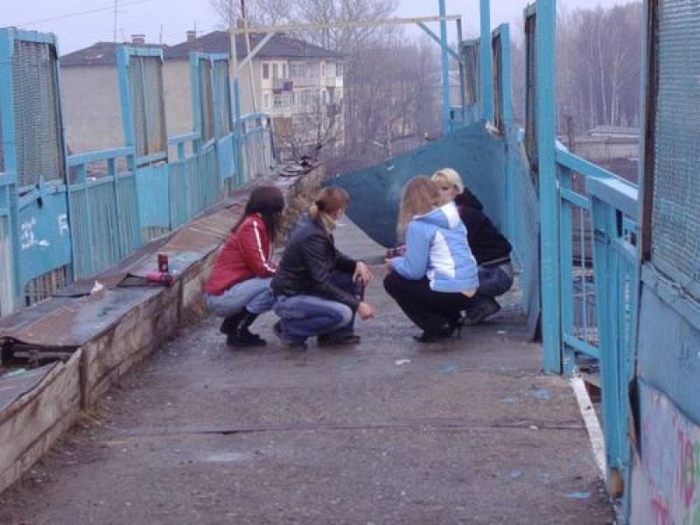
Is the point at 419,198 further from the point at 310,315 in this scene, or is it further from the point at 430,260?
the point at 310,315

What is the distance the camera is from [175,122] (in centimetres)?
1997

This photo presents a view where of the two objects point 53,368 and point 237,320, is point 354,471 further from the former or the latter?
point 237,320

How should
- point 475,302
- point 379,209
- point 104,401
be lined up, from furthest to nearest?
point 379,209 → point 475,302 → point 104,401

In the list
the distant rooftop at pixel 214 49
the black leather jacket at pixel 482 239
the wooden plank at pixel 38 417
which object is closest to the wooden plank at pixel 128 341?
the wooden plank at pixel 38 417

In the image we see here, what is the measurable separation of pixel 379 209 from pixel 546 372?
8.75 meters

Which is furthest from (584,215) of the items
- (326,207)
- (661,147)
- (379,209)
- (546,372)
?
(379,209)

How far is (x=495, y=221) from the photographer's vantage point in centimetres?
1313

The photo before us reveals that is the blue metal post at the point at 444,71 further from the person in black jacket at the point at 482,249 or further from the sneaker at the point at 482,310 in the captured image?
the sneaker at the point at 482,310

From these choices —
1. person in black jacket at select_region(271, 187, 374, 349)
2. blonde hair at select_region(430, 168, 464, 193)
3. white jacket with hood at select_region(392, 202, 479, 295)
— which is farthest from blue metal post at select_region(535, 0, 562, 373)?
blonde hair at select_region(430, 168, 464, 193)

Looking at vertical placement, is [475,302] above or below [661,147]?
below

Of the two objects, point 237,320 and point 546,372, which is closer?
point 546,372

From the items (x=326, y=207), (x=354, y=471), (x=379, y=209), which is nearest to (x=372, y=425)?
(x=354, y=471)

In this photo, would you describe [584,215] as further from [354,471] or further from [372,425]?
[354,471]

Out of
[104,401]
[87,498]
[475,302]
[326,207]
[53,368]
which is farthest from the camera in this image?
[475,302]
